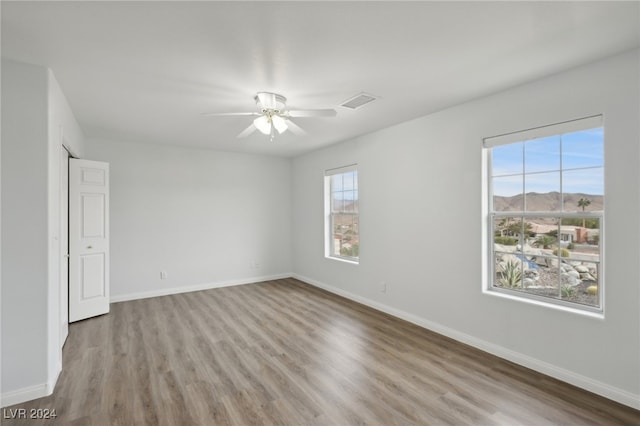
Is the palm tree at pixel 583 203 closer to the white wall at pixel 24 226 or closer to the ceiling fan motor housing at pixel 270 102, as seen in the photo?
the ceiling fan motor housing at pixel 270 102

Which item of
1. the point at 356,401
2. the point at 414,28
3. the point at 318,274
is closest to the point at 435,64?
the point at 414,28

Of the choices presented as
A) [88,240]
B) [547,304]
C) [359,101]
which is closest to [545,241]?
[547,304]

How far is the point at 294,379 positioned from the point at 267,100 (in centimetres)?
252

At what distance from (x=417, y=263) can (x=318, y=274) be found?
7.88ft

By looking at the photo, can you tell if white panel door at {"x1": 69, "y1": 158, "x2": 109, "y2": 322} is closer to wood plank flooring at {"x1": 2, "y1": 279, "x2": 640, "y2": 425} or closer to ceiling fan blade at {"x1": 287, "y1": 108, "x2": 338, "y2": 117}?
wood plank flooring at {"x1": 2, "y1": 279, "x2": 640, "y2": 425}

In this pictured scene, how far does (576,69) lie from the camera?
2535mm

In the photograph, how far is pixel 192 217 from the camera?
18.6ft

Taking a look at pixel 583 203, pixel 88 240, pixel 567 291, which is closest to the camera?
pixel 583 203

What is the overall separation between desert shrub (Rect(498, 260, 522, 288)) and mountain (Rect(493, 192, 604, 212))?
545 millimetres

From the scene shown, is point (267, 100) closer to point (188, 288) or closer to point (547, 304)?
point (547, 304)

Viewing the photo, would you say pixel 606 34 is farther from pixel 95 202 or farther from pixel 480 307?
pixel 95 202

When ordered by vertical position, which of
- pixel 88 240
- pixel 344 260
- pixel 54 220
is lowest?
pixel 344 260

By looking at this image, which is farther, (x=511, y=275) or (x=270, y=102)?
(x=511, y=275)

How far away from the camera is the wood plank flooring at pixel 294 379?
2172mm
